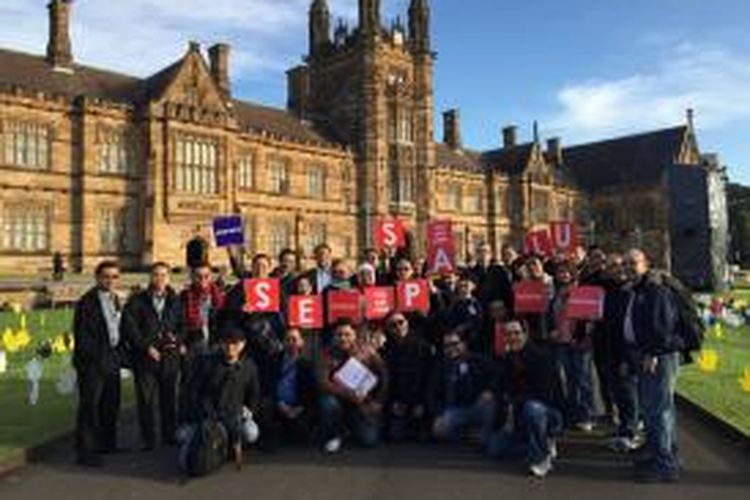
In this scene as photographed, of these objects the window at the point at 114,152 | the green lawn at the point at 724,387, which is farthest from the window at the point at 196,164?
the green lawn at the point at 724,387

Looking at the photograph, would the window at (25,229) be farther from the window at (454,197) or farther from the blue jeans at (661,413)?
the blue jeans at (661,413)

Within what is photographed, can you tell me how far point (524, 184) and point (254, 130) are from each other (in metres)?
28.4

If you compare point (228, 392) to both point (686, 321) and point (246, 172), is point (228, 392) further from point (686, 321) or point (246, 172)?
point (246, 172)

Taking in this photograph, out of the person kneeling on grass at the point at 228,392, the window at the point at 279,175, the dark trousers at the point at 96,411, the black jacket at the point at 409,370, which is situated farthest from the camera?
the window at the point at 279,175

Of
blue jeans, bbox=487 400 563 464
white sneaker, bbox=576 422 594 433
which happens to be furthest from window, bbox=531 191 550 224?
blue jeans, bbox=487 400 563 464

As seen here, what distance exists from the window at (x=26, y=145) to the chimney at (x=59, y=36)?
14.8 feet

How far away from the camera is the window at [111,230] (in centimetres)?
4306

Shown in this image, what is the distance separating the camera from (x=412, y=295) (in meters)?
12.8

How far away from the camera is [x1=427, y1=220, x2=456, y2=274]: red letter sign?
52.3 ft

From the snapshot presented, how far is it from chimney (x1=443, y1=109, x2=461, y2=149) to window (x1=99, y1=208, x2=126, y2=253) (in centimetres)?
3532

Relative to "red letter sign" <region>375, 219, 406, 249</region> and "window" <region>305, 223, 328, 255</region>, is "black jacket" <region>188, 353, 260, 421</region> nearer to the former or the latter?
"red letter sign" <region>375, 219, 406, 249</region>

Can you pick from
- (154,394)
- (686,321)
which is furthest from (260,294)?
(686,321)

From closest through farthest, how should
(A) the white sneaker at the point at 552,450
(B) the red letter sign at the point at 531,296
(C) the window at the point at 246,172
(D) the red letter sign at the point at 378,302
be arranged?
(A) the white sneaker at the point at 552,450
(B) the red letter sign at the point at 531,296
(D) the red letter sign at the point at 378,302
(C) the window at the point at 246,172

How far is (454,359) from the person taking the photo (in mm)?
11383
